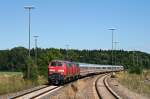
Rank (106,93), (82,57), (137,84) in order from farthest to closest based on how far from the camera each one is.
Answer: (82,57)
(137,84)
(106,93)

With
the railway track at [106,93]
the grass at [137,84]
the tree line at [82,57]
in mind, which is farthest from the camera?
the tree line at [82,57]

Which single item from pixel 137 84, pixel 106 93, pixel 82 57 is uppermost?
pixel 82 57

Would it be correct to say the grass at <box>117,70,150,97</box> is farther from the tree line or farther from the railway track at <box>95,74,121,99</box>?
the tree line

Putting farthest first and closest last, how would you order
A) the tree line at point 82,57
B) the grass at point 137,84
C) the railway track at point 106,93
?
1. the tree line at point 82,57
2. the grass at point 137,84
3. the railway track at point 106,93

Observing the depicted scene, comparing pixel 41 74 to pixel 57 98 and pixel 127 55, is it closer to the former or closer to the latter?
pixel 57 98

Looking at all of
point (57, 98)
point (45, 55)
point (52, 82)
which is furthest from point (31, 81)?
A: point (45, 55)

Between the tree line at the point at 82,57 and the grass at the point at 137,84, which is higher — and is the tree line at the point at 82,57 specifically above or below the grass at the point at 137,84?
above

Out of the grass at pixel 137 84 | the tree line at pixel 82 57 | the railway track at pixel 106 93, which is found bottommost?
the grass at pixel 137 84

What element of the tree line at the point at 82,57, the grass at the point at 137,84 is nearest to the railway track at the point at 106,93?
the grass at the point at 137,84

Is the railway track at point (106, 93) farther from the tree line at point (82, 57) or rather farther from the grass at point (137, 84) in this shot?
Answer: the tree line at point (82, 57)

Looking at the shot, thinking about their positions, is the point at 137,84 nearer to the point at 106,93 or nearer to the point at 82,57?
the point at 106,93

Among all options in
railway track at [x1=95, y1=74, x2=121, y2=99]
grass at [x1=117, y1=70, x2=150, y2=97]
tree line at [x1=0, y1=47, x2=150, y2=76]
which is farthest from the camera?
tree line at [x1=0, y1=47, x2=150, y2=76]

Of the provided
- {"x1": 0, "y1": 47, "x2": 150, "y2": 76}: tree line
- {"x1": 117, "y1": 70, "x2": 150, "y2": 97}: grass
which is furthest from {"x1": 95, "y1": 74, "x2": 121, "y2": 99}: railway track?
{"x1": 0, "y1": 47, "x2": 150, "y2": 76}: tree line

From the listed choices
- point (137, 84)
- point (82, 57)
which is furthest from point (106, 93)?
point (82, 57)
